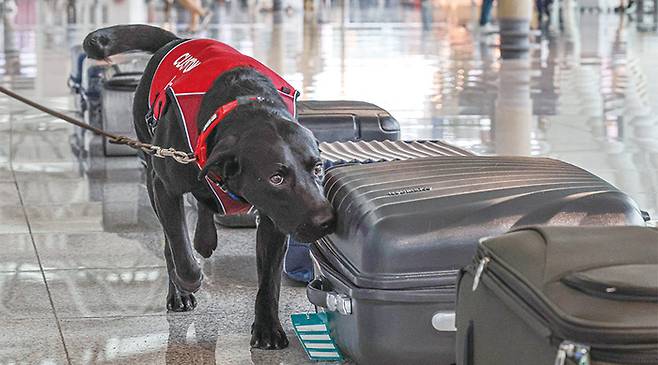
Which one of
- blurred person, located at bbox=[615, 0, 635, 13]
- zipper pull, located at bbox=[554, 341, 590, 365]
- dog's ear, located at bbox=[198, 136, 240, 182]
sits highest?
dog's ear, located at bbox=[198, 136, 240, 182]

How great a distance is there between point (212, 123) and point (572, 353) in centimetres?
193

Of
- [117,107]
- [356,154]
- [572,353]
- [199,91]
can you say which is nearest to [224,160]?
[199,91]

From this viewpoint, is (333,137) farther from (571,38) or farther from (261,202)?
(571,38)

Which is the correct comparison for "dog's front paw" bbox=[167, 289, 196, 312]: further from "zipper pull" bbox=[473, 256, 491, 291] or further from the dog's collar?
"zipper pull" bbox=[473, 256, 491, 291]

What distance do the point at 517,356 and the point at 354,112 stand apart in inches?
144

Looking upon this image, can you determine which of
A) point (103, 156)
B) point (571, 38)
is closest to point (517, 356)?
point (103, 156)

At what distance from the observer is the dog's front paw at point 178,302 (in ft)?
16.0

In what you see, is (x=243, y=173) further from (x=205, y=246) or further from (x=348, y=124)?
(x=348, y=124)

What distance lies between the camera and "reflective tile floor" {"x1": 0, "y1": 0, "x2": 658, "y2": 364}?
461 cm

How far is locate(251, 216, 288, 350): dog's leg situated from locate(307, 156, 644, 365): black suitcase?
14.5 inches

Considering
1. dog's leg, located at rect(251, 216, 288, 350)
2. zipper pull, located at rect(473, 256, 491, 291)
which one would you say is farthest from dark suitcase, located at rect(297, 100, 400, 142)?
zipper pull, located at rect(473, 256, 491, 291)

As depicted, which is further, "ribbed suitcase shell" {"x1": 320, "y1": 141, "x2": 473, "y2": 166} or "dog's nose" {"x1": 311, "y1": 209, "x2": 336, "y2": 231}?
"ribbed suitcase shell" {"x1": 320, "y1": 141, "x2": 473, "y2": 166}

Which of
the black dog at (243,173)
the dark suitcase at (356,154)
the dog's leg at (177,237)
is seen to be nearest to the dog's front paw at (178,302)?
the black dog at (243,173)

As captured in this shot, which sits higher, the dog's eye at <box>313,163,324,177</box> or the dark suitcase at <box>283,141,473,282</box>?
the dog's eye at <box>313,163,324,177</box>
